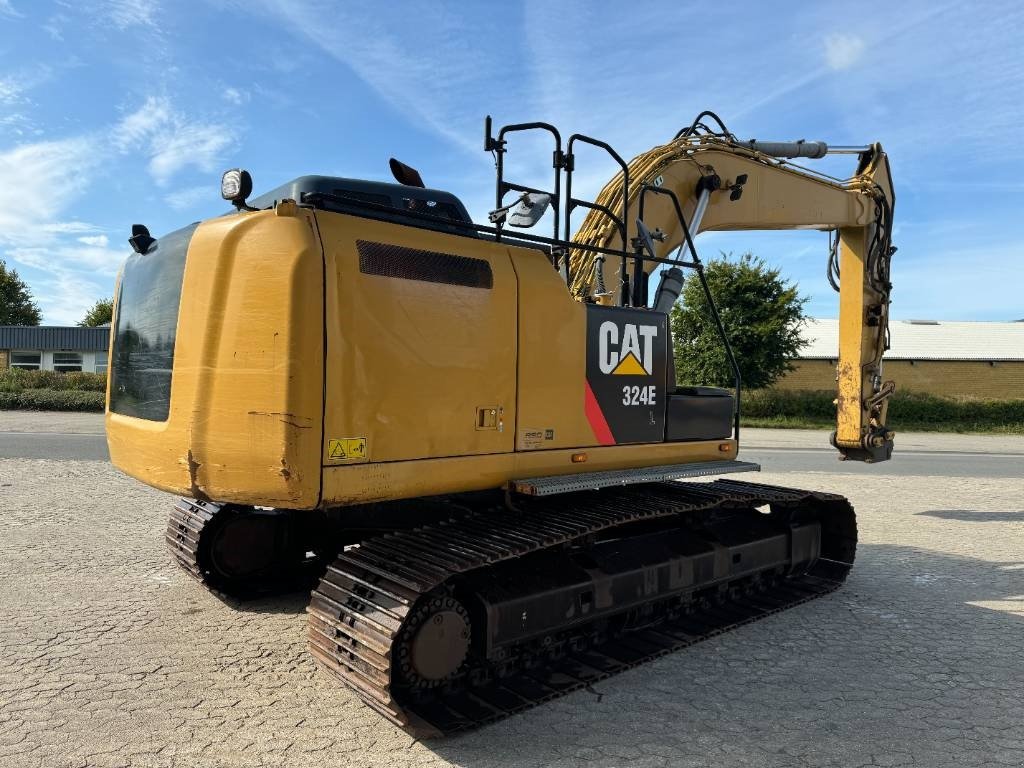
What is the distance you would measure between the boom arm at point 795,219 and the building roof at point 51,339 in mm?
39276

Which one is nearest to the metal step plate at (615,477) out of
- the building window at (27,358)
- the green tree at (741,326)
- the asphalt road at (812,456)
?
the asphalt road at (812,456)

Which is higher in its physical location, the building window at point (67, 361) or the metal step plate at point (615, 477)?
the building window at point (67, 361)

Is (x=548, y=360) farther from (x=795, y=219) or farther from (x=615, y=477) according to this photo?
(x=795, y=219)

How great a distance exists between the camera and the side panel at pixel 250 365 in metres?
3.27

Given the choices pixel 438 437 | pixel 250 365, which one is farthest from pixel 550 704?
pixel 250 365

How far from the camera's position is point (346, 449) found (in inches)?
133

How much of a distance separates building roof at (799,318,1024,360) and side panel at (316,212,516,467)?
34654 millimetres

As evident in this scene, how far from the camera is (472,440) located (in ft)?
12.6

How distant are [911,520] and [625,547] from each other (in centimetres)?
586

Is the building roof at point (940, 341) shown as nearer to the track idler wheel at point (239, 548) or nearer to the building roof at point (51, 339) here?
the track idler wheel at point (239, 548)

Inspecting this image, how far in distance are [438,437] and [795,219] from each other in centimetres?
522

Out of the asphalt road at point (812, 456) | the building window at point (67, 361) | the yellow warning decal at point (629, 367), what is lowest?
the asphalt road at point (812, 456)

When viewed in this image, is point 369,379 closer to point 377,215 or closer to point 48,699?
point 377,215

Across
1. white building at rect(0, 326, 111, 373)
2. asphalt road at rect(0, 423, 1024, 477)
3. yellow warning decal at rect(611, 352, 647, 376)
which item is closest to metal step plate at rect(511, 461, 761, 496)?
yellow warning decal at rect(611, 352, 647, 376)
